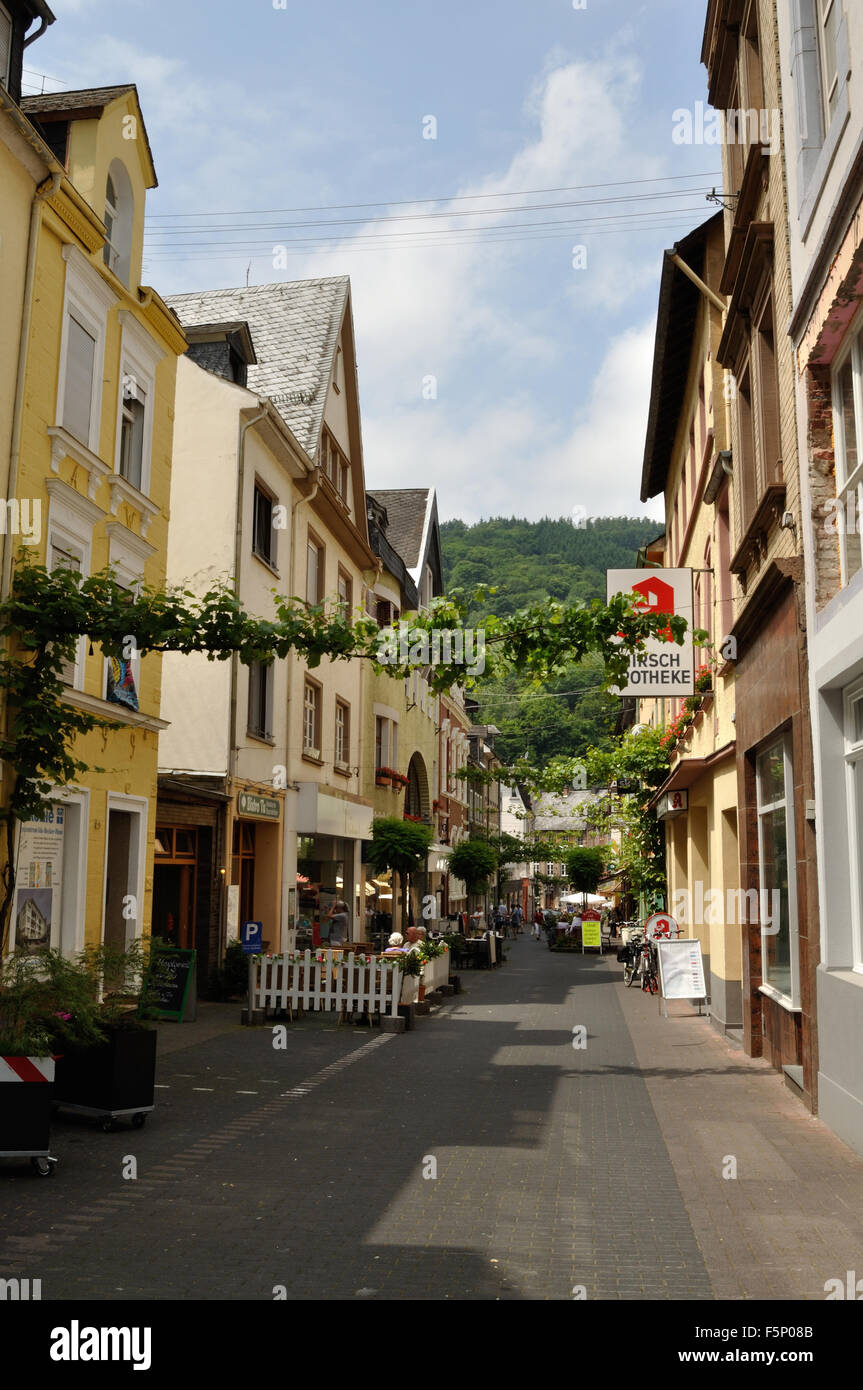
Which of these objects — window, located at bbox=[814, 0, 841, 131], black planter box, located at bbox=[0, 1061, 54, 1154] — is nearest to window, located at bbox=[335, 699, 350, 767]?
window, located at bbox=[814, 0, 841, 131]

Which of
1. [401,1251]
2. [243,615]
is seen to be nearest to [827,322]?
[243,615]

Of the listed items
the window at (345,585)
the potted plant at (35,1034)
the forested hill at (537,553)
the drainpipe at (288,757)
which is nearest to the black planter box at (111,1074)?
the potted plant at (35,1034)

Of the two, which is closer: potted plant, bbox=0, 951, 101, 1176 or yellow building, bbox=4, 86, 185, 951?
potted plant, bbox=0, 951, 101, 1176

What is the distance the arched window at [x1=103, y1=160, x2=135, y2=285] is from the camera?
15.6 meters

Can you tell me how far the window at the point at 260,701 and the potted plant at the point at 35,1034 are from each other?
12.5m

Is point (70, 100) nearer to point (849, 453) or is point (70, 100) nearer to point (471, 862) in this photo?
point (849, 453)

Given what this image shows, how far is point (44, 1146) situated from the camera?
24.9 feet

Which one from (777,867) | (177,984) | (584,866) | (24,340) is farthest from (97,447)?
(584,866)

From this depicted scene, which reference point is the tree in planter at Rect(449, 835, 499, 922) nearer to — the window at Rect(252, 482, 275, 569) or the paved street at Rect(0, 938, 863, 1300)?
the window at Rect(252, 482, 275, 569)

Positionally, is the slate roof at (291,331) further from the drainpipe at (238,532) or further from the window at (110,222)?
the window at (110,222)

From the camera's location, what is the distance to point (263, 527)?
23219 mm

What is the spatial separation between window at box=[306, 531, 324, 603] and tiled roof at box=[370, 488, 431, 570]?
44.9 feet

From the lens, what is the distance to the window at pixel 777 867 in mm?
11180

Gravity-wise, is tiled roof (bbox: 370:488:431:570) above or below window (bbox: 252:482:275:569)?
above
